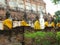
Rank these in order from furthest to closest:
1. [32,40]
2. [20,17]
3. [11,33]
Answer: [20,17], [32,40], [11,33]

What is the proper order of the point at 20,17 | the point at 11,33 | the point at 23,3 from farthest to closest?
the point at 23,3 → the point at 20,17 → the point at 11,33

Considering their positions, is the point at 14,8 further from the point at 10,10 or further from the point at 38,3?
the point at 38,3

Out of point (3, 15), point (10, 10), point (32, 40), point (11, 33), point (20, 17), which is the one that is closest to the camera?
point (11, 33)

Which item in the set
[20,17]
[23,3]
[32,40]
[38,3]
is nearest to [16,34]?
[32,40]

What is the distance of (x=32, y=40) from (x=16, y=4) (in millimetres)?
10038

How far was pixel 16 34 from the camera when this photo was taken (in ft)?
21.9

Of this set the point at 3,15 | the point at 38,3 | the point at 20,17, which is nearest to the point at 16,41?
the point at 3,15

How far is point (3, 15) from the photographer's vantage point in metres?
14.6

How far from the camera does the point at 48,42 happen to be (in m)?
7.43

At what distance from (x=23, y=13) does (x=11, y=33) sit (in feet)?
36.6

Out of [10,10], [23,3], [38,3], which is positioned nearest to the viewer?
[10,10]

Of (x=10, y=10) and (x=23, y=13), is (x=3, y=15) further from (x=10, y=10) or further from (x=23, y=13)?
(x=23, y=13)

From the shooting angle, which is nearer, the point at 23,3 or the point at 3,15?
the point at 3,15

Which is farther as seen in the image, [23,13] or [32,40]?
[23,13]
